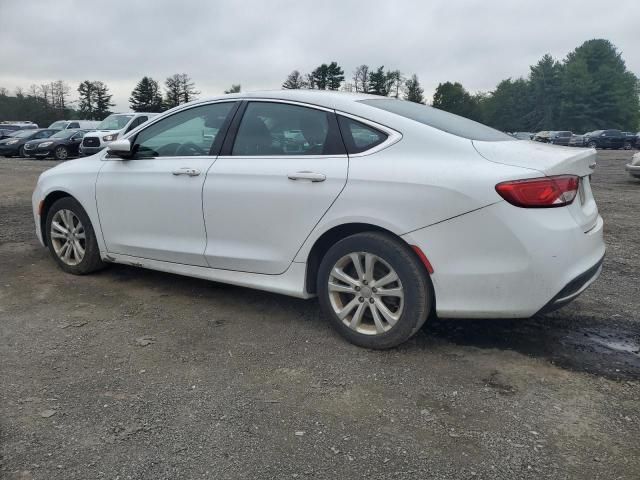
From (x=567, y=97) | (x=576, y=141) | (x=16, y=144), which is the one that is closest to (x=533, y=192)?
(x=16, y=144)

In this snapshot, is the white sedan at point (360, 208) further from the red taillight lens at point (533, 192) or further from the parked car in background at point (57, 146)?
the parked car in background at point (57, 146)

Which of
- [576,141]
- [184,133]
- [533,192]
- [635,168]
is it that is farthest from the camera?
[576,141]

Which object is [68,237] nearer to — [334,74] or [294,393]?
[294,393]

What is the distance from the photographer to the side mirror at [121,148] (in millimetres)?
4457

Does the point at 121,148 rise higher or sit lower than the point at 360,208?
higher

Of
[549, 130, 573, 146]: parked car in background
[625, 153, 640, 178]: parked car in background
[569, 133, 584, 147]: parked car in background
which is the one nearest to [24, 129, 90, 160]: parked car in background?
[625, 153, 640, 178]: parked car in background

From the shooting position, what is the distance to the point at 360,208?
3.32m

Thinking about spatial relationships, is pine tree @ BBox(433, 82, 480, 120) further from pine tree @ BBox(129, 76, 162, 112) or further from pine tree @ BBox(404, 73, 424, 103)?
pine tree @ BBox(129, 76, 162, 112)

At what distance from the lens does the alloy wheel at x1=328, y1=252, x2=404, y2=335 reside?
333cm

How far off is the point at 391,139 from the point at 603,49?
324 ft

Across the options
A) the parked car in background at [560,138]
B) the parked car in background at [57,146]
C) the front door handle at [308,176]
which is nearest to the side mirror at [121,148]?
the front door handle at [308,176]

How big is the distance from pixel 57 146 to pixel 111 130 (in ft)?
13.5

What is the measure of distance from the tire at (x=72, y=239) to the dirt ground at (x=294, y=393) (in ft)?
1.66

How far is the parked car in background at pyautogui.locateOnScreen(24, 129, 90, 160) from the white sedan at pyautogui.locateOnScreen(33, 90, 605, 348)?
818 inches
